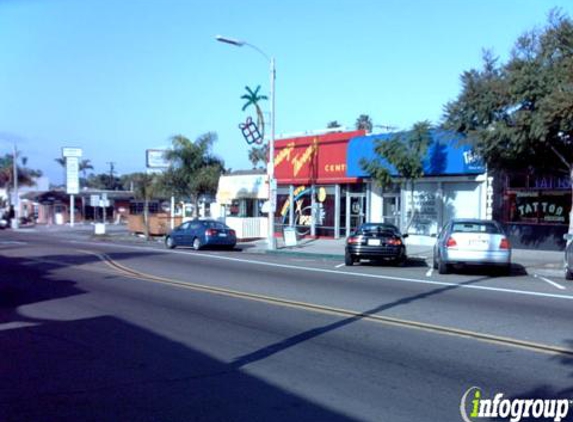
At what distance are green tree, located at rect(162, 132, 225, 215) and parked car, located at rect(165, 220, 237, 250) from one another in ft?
34.9

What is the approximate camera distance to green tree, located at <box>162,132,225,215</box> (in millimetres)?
39750

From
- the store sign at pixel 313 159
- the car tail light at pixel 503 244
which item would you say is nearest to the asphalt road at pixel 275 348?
the car tail light at pixel 503 244

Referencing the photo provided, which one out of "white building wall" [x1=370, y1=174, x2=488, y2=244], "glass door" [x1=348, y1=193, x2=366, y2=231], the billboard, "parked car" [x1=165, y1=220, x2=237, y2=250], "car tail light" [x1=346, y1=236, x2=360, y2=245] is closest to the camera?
"car tail light" [x1=346, y1=236, x2=360, y2=245]

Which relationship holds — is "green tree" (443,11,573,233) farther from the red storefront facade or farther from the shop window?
the shop window

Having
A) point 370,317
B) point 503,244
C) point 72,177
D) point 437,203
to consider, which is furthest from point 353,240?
point 72,177

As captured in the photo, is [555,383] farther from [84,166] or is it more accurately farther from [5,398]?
[84,166]

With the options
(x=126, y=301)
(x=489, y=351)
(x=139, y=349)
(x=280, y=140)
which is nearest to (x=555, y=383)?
(x=489, y=351)

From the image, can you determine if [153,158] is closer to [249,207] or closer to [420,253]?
[249,207]

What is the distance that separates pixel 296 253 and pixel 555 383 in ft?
65.1

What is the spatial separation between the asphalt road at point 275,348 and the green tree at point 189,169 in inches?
947

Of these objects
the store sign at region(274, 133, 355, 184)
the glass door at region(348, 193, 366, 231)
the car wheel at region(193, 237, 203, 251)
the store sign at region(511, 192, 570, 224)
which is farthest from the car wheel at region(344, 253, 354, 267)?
the store sign at region(274, 133, 355, 184)

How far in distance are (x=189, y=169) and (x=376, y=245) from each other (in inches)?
872

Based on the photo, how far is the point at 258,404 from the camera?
20.4 ft

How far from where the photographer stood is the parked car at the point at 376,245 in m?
20.0
